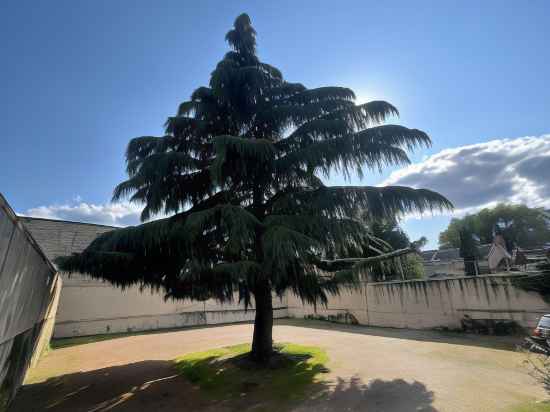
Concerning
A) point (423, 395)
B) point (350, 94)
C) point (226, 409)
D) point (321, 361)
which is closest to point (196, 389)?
point (226, 409)

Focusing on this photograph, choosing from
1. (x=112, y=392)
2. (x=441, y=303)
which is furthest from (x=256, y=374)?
(x=441, y=303)

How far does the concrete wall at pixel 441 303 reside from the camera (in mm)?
8484

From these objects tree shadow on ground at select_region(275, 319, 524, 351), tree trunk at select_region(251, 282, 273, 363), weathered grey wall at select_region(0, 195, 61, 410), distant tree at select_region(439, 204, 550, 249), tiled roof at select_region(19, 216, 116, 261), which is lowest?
tree shadow on ground at select_region(275, 319, 524, 351)

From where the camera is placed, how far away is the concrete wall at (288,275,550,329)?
27.8 feet

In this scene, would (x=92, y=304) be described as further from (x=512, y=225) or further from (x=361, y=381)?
(x=512, y=225)

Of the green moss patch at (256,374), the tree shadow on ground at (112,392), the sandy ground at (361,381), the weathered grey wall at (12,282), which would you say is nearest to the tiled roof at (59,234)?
the sandy ground at (361,381)

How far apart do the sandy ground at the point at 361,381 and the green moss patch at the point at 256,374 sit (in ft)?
0.91

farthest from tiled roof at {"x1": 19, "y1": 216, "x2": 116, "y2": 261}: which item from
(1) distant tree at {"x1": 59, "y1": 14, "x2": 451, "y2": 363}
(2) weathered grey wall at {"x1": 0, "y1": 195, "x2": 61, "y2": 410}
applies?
(2) weathered grey wall at {"x1": 0, "y1": 195, "x2": 61, "y2": 410}

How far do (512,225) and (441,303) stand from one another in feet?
147

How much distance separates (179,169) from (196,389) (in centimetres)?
445

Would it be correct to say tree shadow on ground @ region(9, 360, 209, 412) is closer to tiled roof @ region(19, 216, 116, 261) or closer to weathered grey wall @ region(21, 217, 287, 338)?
weathered grey wall @ region(21, 217, 287, 338)

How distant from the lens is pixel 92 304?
15664 millimetres

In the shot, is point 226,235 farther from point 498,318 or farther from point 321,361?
point 498,318

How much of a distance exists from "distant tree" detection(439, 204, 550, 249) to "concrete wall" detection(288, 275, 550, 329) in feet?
114
